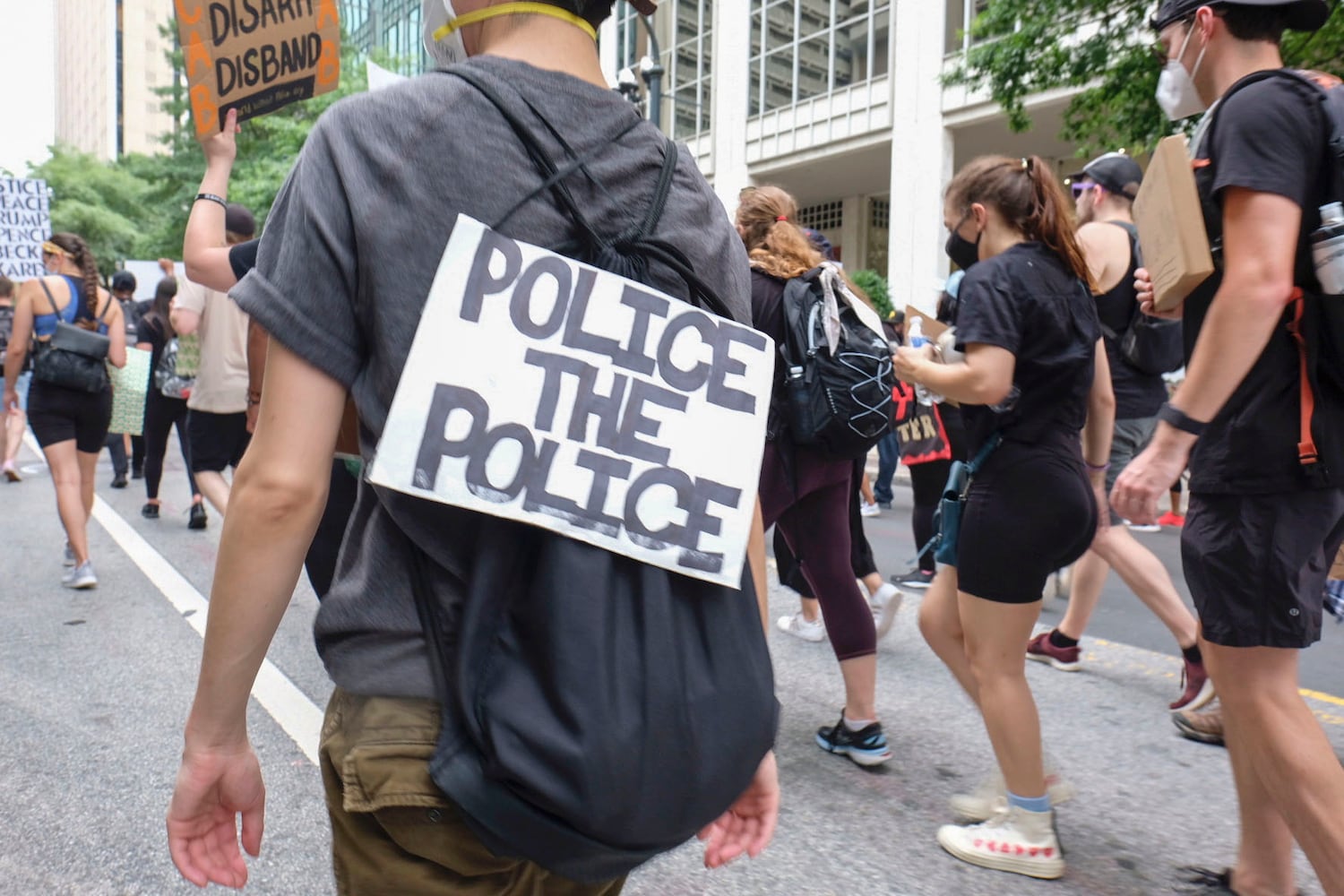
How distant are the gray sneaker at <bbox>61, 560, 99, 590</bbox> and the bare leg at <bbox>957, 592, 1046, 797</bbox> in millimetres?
5057

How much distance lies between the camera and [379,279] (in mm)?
1108

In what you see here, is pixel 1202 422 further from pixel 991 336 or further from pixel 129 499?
pixel 129 499

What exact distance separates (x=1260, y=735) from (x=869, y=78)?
Result: 22781mm

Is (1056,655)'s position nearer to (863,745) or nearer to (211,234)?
(863,745)

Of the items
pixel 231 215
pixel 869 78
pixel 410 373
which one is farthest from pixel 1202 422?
pixel 869 78

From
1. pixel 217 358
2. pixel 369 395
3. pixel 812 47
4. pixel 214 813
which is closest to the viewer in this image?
pixel 369 395

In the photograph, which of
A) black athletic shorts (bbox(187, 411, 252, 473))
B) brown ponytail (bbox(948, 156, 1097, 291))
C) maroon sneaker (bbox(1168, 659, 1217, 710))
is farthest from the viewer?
black athletic shorts (bbox(187, 411, 252, 473))

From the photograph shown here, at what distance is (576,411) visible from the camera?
1163mm

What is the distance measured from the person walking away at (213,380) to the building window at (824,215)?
24.1 meters

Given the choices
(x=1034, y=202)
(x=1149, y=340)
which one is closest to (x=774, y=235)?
(x=1034, y=202)

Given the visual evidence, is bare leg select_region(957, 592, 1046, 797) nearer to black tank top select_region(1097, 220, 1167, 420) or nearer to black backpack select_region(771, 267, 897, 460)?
black backpack select_region(771, 267, 897, 460)

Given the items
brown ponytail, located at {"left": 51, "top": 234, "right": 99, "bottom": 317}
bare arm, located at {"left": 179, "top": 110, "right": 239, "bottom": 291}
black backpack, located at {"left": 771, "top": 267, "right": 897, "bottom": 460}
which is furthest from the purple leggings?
brown ponytail, located at {"left": 51, "top": 234, "right": 99, "bottom": 317}

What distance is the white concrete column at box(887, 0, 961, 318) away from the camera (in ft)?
69.6

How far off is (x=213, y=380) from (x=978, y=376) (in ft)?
15.9
